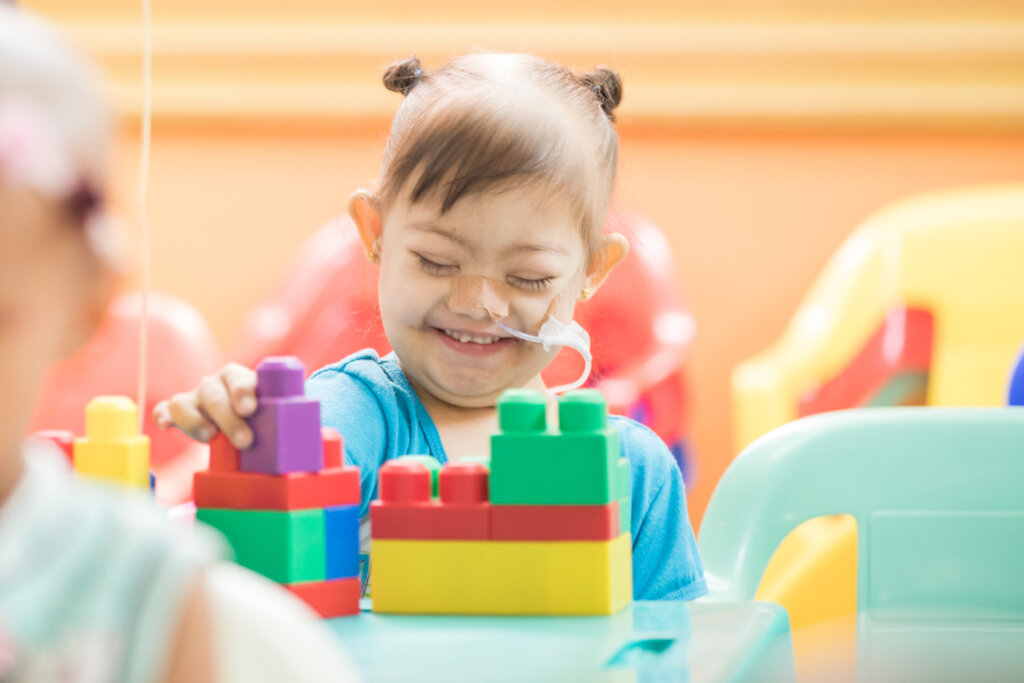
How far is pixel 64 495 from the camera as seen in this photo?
298mm

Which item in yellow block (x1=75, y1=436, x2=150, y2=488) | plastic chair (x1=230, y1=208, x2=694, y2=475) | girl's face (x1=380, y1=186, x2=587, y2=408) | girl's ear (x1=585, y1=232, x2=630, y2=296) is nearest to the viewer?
yellow block (x1=75, y1=436, x2=150, y2=488)

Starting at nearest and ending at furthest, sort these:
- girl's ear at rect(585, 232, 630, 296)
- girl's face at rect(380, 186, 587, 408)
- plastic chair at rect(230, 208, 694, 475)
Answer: girl's face at rect(380, 186, 587, 408) < girl's ear at rect(585, 232, 630, 296) < plastic chair at rect(230, 208, 694, 475)

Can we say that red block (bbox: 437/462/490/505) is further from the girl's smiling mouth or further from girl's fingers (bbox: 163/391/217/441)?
the girl's smiling mouth

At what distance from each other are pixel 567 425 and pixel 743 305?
1.43 m

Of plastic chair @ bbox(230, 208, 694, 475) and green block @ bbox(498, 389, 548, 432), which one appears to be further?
plastic chair @ bbox(230, 208, 694, 475)

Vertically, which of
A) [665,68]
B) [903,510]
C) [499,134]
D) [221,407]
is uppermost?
[665,68]

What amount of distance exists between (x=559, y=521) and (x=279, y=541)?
110mm

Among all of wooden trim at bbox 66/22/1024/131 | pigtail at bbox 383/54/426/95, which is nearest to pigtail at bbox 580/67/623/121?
pigtail at bbox 383/54/426/95

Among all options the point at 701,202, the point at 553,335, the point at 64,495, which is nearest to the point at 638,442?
the point at 553,335

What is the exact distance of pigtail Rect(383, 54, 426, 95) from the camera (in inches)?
33.8

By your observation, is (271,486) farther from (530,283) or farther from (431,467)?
(530,283)

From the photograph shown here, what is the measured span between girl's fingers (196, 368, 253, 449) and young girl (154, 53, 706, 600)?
217mm

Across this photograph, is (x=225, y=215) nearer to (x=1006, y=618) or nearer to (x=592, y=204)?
(x=592, y=204)

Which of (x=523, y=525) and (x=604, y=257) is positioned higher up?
(x=604, y=257)
